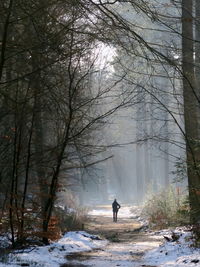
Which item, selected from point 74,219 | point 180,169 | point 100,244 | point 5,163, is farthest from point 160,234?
point 5,163

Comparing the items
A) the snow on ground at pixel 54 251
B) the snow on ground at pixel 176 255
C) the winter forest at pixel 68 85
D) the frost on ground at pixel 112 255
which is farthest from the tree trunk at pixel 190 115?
the snow on ground at pixel 54 251

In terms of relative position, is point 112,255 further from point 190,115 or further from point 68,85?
point 190,115

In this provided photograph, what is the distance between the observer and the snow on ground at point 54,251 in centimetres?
811

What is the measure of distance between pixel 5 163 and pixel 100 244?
17.1 ft

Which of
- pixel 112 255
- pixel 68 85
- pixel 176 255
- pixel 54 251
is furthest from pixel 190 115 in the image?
pixel 54 251

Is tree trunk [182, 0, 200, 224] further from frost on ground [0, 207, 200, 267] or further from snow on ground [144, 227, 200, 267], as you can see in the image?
frost on ground [0, 207, 200, 267]

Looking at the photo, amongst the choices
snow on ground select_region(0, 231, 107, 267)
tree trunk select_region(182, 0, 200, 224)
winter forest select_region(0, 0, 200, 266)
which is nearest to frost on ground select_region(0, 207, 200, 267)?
snow on ground select_region(0, 231, 107, 267)

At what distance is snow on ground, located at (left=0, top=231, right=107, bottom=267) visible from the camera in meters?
8.11

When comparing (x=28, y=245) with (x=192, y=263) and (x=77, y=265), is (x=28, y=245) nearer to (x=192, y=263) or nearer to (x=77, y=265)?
(x=77, y=265)

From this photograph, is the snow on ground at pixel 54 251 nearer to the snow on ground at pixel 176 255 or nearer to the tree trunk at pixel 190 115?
the snow on ground at pixel 176 255

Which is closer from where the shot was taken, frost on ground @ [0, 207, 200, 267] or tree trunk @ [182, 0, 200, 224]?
frost on ground @ [0, 207, 200, 267]

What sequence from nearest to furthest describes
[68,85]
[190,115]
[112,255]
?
[68,85] < [112,255] < [190,115]

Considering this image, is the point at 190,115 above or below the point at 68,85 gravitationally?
below

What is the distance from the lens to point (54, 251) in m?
10.3
